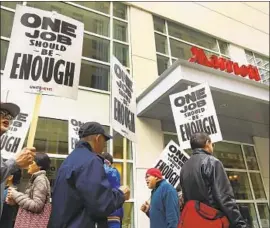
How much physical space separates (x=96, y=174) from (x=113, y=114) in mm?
A: 1720

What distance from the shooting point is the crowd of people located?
2053 millimetres

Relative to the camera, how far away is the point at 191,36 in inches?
404

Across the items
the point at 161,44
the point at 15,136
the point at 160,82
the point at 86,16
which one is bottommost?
the point at 15,136

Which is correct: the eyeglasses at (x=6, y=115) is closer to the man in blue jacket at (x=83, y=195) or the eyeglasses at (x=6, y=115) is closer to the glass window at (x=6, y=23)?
the man in blue jacket at (x=83, y=195)

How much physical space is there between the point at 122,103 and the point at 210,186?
196 cm

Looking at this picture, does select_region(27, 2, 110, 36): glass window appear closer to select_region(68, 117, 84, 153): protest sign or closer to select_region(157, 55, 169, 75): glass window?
select_region(157, 55, 169, 75): glass window

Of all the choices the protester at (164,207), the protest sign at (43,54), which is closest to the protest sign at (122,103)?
the protest sign at (43,54)

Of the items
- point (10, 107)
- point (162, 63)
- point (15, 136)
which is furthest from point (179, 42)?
point (10, 107)

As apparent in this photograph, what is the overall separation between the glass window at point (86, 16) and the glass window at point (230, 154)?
5115mm

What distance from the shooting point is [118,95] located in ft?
13.3

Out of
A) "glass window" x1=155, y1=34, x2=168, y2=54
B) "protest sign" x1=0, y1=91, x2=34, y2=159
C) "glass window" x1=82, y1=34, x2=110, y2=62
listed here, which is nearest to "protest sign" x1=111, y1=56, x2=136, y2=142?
"protest sign" x1=0, y1=91, x2=34, y2=159

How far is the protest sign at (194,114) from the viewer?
4613mm

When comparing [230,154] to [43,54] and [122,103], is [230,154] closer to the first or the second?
[122,103]

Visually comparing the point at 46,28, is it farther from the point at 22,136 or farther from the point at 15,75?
the point at 22,136
